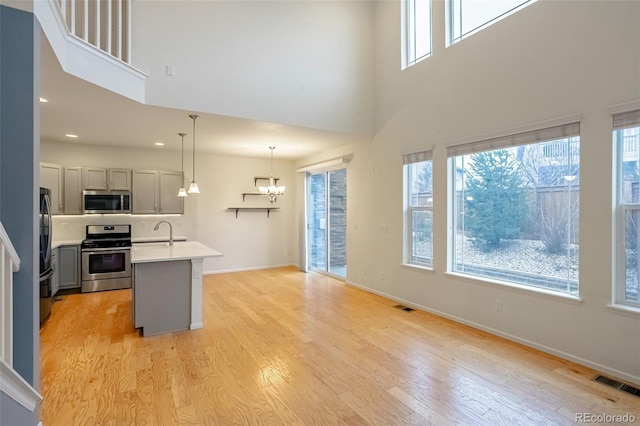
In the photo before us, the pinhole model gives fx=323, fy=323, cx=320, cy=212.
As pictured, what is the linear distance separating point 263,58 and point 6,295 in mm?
3888

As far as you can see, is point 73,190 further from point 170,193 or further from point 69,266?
point 170,193

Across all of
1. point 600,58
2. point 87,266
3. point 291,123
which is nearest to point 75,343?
point 87,266

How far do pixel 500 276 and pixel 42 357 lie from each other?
15.7ft

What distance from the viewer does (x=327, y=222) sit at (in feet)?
22.8

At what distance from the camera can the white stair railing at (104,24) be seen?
317cm

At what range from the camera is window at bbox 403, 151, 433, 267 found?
455cm

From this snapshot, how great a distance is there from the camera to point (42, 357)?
3053 millimetres

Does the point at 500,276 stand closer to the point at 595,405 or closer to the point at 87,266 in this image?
the point at 595,405

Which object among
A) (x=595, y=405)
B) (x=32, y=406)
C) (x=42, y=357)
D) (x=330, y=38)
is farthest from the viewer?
(x=330, y=38)

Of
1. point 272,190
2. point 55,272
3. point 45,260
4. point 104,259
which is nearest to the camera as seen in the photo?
point 45,260

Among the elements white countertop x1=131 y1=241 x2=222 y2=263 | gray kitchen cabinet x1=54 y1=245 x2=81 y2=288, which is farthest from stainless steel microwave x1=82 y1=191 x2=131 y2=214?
white countertop x1=131 y1=241 x2=222 y2=263

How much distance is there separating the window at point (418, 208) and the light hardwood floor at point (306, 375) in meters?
0.89

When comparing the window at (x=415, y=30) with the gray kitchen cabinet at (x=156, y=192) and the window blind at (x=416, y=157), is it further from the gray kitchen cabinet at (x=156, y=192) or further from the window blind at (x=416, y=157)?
the gray kitchen cabinet at (x=156, y=192)
